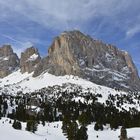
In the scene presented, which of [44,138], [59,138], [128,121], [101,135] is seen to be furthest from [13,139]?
[128,121]

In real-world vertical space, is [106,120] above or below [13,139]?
above

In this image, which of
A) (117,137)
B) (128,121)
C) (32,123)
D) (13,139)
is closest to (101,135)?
(117,137)

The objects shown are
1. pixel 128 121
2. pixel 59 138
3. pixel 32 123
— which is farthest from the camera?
pixel 128 121

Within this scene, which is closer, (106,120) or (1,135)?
(1,135)

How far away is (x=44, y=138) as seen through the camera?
10412cm

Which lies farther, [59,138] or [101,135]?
[101,135]

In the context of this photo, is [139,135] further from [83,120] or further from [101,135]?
[83,120]

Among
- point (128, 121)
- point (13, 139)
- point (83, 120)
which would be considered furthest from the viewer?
point (128, 121)

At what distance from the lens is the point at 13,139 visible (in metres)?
96.1

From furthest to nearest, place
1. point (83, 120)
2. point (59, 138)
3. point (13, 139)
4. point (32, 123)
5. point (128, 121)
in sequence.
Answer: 1. point (128, 121)
2. point (83, 120)
3. point (32, 123)
4. point (59, 138)
5. point (13, 139)

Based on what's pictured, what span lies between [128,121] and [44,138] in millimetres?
85266

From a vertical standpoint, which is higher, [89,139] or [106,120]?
[106,120]

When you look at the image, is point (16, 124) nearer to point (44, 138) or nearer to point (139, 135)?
point (44, 138)

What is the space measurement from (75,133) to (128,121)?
78.1 metres
